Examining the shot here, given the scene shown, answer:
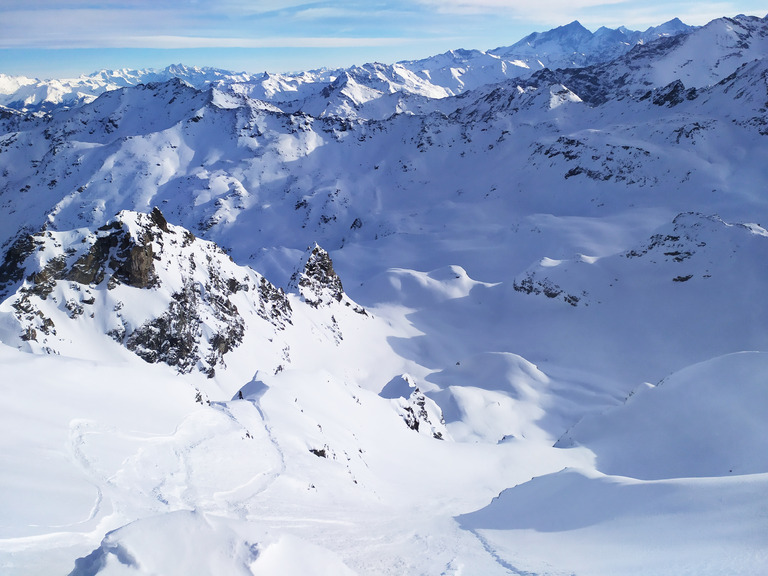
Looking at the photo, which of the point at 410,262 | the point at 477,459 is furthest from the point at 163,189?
the point at 477,459

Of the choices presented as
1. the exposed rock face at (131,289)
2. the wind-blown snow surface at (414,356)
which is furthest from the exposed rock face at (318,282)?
the exposed rock face at (131,289)

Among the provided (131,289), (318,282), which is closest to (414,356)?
(318,282)

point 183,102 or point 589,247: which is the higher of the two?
point 183,102

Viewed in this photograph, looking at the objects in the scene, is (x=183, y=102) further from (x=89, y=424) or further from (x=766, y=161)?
(x=89, y=424)

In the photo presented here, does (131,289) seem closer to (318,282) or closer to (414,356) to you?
(318,282)

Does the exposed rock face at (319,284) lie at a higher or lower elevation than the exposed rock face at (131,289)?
lower

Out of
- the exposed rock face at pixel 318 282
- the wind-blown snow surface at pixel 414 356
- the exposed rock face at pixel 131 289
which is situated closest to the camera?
the wind-blown snow surface at pixel 414 356

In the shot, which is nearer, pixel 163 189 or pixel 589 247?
pixel 589 247

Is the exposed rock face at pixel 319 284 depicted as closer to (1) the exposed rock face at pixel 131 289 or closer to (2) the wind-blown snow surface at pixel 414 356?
(2) the wind-blown snow surface at pixel 414 356
